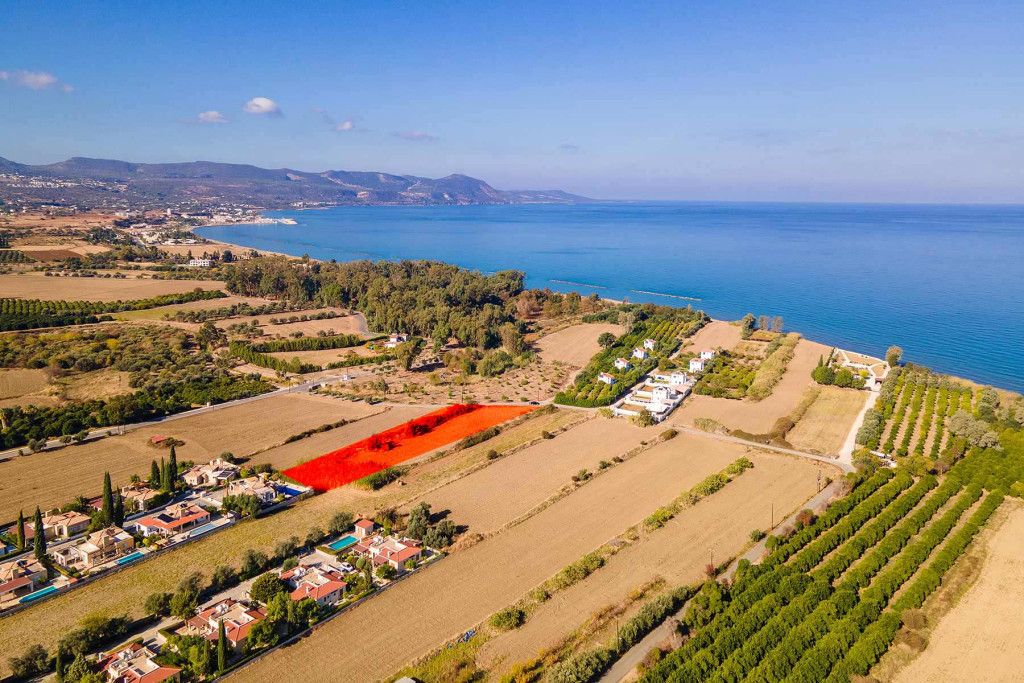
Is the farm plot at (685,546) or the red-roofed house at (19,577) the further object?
the red-roofed house at (19,577)

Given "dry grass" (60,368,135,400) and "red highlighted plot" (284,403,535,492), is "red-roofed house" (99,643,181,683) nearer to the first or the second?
"red highlighted plot" (284,403,535,492)

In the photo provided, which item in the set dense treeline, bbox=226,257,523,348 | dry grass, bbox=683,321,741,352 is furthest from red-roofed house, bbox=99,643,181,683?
dry grass, bbox=683,321,741,352

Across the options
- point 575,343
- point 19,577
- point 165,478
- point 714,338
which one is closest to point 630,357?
point 575,343

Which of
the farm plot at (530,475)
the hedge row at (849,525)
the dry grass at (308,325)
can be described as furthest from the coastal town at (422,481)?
the dry grass at (308,325)

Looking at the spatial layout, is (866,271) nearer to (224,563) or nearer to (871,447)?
(871,447)

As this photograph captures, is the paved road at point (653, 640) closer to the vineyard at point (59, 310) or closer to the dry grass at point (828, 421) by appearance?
the dry grass at point (828, 421)

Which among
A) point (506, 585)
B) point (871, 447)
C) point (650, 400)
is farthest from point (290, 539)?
point (871, 447)
